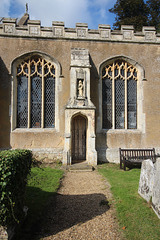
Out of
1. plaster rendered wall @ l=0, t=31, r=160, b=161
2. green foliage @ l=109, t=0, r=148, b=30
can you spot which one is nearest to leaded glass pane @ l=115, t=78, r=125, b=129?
plaster rendered wall @ l=0, t=31, r=160, b=161

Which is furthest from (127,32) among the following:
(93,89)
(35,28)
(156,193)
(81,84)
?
(156,193)

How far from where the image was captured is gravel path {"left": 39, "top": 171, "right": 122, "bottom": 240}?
3144mm

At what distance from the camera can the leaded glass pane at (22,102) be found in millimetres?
9492

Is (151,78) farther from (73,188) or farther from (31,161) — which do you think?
(31,161)

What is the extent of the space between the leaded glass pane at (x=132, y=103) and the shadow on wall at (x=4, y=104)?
21.7 feet

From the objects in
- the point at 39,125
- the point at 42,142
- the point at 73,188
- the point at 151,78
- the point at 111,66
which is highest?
the point at 111,66

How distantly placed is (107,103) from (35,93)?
13.3 feet

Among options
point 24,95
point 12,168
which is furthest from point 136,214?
point 24,95

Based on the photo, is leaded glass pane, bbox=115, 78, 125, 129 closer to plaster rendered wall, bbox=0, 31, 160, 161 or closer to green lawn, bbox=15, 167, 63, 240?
plaster rendered wall, bbox=0, 31, 160, 161

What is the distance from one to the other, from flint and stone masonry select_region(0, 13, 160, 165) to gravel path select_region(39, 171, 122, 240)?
322 centimetres

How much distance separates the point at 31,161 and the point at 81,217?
160 centimetres

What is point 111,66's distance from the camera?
399 inches

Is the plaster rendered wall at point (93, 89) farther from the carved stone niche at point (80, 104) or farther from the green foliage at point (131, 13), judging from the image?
the green foliage at point (131, 13)

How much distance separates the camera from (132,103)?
10.2 meters
